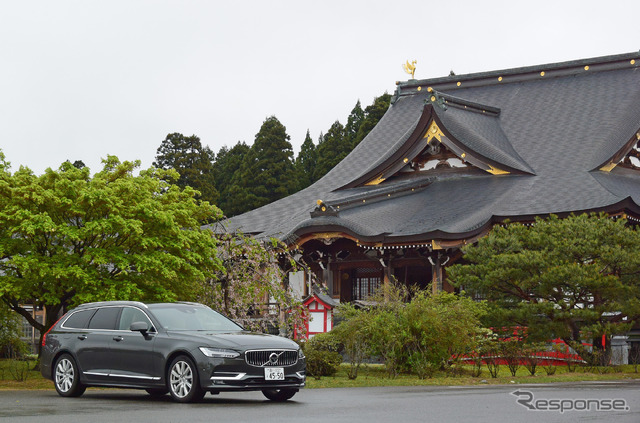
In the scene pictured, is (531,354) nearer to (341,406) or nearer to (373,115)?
(341,406)

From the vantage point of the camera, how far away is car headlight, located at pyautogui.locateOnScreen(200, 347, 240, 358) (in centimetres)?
1314

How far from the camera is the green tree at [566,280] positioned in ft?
76.3

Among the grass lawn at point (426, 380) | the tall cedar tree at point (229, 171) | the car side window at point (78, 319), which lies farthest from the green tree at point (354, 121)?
the car side window at point (78, 319)

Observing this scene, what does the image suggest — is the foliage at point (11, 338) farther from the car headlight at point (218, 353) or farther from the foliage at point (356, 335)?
the car headlight at point (218, 353)

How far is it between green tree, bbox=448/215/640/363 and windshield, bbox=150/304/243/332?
1082 centimetres

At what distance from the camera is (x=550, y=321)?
23.9m

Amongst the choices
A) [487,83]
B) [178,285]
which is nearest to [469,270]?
[178,285]

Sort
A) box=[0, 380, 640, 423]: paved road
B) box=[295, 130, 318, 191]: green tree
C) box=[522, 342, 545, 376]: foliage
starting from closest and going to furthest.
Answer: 1. box=[0, 380, 640, 423]: paved road
2. box=[522, 342, 545, 376]: foliage
3. box=[295, 130, 318, 191]: green tree

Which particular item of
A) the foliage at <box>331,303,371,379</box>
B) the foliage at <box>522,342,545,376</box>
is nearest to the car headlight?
the foliage at <box>331,303,371,379</box>

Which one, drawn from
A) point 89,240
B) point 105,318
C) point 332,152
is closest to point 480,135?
point 89,240

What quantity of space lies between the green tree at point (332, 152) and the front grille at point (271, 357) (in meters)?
49.7

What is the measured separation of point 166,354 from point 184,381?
0.50m

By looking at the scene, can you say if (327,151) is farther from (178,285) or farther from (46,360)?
(46,360)

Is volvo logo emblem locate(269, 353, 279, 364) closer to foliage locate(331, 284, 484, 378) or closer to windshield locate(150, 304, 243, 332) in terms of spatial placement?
windshield locate(150, 304, 243, 332)
